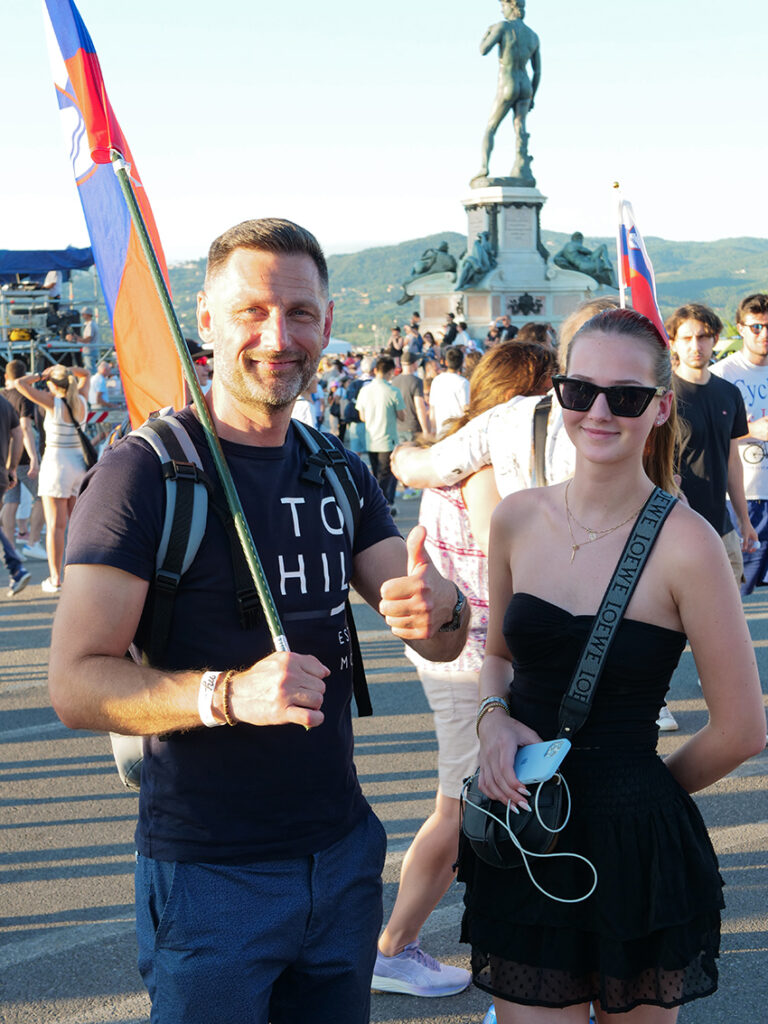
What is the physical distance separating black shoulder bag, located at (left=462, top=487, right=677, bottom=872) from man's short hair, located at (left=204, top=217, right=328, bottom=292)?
32.9 inches

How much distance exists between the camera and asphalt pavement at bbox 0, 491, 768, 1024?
3404 millimetres

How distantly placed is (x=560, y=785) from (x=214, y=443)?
935mm

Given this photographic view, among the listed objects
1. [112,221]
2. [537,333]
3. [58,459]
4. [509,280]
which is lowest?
[58,459]

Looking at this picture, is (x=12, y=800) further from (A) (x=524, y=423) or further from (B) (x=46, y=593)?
(B) (x=46, y=593)

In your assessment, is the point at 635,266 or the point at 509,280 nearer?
the point at 635,266

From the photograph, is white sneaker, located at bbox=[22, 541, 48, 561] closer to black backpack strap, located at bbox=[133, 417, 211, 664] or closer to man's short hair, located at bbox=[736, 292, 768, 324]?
man's short hair, located at bbox=[736, 292, 768, 324]

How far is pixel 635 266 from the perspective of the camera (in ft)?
13.1

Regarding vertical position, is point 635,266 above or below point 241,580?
above

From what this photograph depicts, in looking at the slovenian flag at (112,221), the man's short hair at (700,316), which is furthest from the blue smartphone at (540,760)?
the man's short hair at (700,316)

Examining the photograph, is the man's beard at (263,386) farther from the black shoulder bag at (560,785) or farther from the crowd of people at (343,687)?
the black shoulder bag at (560,785)

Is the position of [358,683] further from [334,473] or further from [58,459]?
[58,459]

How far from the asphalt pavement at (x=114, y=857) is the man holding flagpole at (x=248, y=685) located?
149cm

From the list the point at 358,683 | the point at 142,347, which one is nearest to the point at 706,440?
the point at 142,347

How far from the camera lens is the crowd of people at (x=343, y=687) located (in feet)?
6.23
